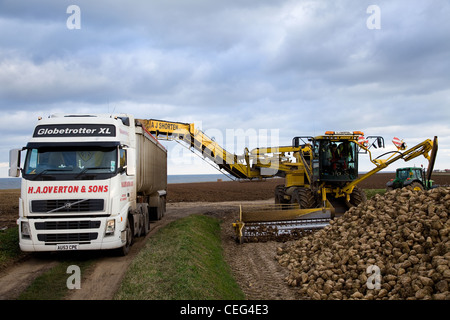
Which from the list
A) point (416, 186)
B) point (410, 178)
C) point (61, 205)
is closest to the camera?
point (61, 205)

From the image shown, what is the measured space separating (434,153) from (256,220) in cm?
662

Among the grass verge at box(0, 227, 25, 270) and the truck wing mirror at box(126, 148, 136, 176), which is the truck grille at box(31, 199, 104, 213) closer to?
the truck wing mirror at box(126, 148, 136, 176)

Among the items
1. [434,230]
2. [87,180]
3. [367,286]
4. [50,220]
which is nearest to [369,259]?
[367,286]

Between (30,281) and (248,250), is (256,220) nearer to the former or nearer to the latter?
(248,250)

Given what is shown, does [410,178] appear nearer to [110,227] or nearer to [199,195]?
[110,227]

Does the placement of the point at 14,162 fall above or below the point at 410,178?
above

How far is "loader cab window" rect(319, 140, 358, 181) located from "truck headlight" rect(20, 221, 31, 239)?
10.1 metres

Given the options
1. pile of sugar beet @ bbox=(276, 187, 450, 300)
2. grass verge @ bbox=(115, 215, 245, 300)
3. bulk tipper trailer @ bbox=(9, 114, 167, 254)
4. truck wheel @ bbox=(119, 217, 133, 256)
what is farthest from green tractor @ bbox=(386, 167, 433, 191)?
bulk tipper trailer @ bbox=(9, 114, 167, 254)

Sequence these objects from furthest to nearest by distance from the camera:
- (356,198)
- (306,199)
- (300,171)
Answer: (300,171) → (356,198) → (306,199)

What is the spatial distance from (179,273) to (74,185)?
3.44 metres

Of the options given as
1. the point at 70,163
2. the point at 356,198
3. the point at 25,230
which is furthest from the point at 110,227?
the point at 356,198

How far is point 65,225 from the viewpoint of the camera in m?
9.07

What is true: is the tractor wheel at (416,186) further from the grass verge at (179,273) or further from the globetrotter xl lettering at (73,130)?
the globetrotter xl lettering at (73,130)

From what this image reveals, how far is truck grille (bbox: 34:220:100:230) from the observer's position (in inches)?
355
